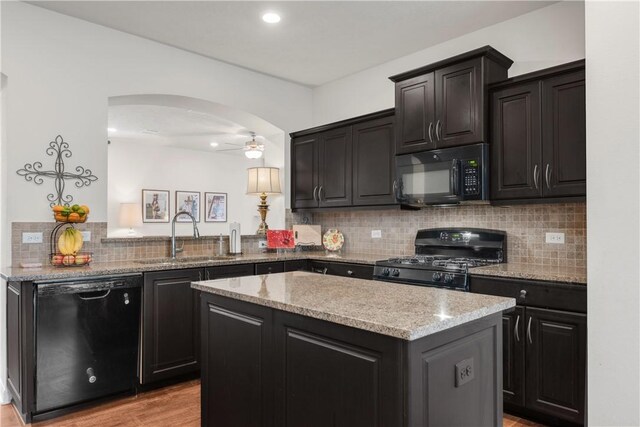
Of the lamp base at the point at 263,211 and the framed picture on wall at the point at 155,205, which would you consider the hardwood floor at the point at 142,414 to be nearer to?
the lamp base at the point at 263,211

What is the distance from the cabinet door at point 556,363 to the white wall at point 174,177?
243 inches

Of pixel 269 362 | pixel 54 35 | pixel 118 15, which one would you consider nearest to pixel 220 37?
pixel 118 15

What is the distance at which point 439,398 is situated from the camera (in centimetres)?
137

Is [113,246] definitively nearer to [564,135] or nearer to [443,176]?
[443,176]

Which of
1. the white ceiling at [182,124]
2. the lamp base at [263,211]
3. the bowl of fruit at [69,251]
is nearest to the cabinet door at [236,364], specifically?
the bowl of fruit at [69,251]

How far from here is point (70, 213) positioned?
303cm

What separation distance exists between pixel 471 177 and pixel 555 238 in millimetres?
729

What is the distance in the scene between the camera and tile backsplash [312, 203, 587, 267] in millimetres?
2955

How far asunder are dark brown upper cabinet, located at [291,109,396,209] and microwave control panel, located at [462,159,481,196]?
0.77 metres

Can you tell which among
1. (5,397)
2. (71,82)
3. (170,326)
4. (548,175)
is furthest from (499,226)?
(5,397)

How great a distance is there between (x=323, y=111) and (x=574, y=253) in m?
3.04

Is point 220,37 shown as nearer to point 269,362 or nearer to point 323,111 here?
point 323,111

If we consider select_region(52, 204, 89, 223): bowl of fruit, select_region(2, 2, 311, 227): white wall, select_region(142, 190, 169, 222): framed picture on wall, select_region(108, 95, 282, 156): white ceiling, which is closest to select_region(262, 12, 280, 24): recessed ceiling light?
select_region(2, 2, 311, 227): white wall

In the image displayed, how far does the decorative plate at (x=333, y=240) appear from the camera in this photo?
15.1ft
